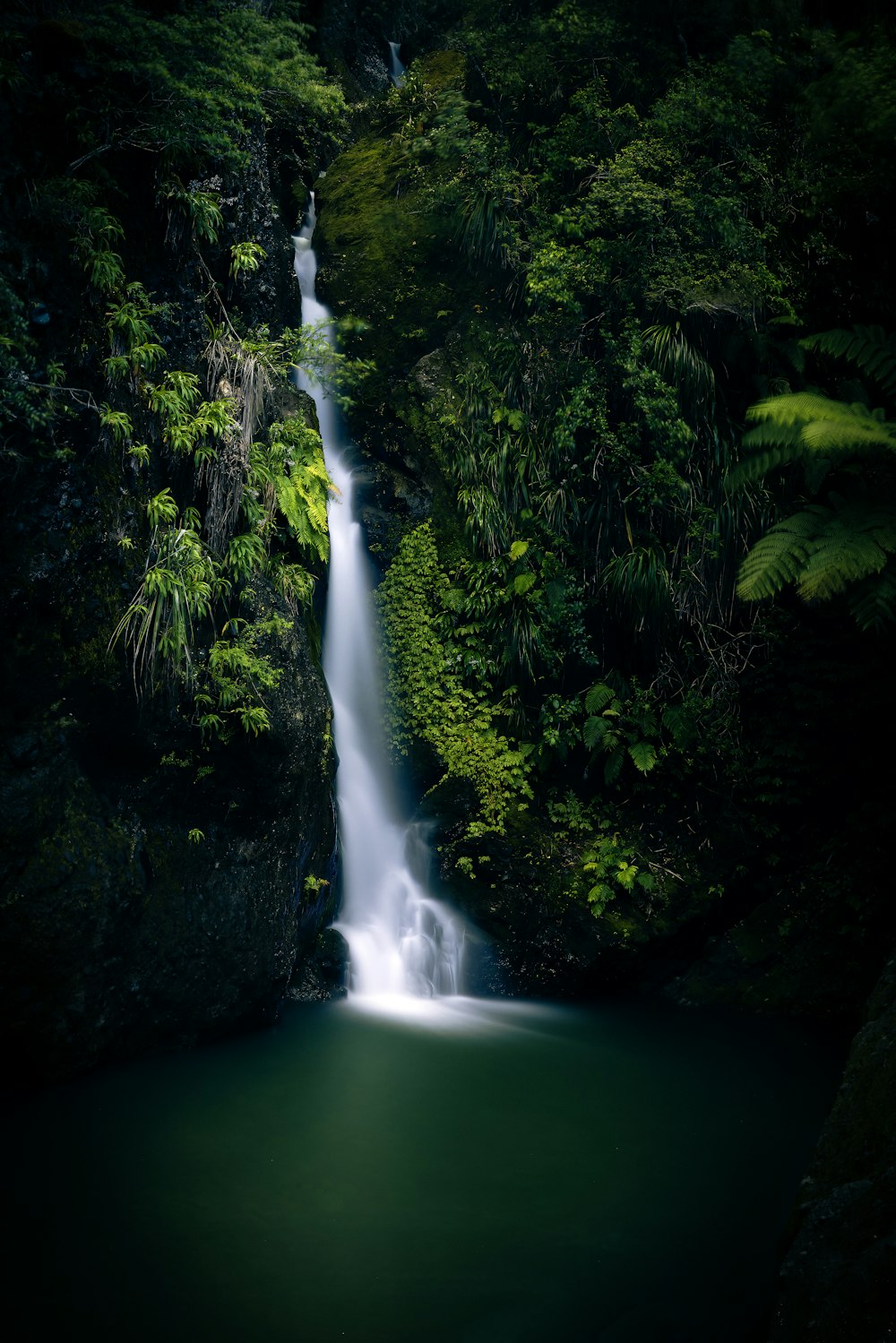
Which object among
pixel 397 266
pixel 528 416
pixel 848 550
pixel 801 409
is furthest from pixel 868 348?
pixel 397 266

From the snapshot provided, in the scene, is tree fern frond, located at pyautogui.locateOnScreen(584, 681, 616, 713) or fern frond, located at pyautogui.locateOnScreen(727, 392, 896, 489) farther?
tree fern frond, located at pyautogui.locateOnScreen(584, 681, 616, 713)

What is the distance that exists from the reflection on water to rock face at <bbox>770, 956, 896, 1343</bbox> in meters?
0.90

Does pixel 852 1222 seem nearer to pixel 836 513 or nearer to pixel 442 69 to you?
pixel 836 513

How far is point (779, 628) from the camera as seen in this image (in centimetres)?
796

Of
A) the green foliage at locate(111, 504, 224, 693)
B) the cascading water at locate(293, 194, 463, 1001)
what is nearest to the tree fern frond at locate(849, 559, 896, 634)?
the cascading water at locate(293, 194, 463, 1001)

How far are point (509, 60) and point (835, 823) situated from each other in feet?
29.0

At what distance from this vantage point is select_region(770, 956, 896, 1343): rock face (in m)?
2.57

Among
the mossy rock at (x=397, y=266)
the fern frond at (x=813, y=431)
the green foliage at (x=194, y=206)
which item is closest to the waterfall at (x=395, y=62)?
the mossy rock at (x=397, y=266)

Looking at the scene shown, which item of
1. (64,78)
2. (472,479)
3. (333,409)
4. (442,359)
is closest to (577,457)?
(472,479)

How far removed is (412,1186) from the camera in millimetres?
4441

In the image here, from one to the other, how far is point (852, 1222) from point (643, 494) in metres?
6.27

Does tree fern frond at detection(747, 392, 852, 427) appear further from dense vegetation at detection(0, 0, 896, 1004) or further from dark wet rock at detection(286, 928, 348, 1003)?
dark wet rock at detection(286, 928, 348, 1003)

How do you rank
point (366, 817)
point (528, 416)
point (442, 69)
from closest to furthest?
point (366, 817), point (528, 416), point (442, 69)

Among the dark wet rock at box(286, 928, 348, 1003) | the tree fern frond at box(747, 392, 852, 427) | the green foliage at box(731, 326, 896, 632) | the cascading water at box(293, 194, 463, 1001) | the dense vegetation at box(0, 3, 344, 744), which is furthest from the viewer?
the cascading water at box(293, 194, 463, 1001)
